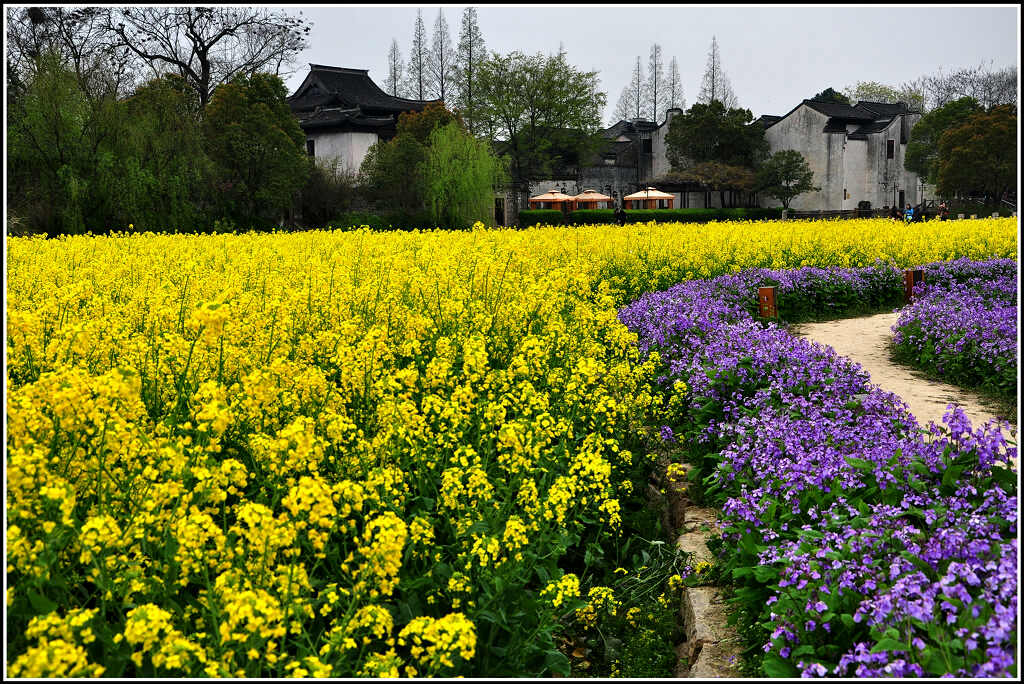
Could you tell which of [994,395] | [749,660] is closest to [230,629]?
[749,660]

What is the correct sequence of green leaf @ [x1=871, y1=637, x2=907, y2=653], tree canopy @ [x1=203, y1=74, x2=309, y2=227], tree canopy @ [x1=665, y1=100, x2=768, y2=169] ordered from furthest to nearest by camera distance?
tree canopy @ [x1=665, y1=100, x2=768, y2=169] < tree canopy @ [x1=203, y1=74, x2=309, y2=227] < green leaf @ [x1=871, y1=637, x2=907, y2=653]

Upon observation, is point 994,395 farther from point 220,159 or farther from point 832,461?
point 220,159

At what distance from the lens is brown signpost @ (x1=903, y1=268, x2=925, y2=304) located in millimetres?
10992

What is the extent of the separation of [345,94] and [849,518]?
1532 inches

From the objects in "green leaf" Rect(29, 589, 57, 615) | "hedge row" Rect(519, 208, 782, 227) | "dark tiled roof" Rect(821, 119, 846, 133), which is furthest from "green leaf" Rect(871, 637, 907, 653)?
"dark tiled roof" Rect(821, 119, 846, 133)

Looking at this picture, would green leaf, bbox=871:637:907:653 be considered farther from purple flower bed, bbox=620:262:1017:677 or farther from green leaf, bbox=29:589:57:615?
green leaf, bbox=29:589:57:615

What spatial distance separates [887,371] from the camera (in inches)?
291

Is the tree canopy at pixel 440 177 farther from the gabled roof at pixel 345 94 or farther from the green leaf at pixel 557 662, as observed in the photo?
the green leaf at pixel 557 662

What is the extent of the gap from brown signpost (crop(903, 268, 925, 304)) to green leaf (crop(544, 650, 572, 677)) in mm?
9370

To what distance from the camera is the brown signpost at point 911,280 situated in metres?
11.0

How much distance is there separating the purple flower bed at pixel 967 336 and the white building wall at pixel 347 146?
97.3ft

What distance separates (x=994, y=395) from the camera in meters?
6.47

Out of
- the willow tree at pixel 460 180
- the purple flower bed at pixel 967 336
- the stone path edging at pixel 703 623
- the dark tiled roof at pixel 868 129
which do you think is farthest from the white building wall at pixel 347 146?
the stone path edging at pixel 703 623

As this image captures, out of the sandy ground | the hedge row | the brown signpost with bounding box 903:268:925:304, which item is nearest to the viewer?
the sandy ground
